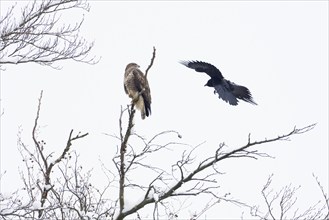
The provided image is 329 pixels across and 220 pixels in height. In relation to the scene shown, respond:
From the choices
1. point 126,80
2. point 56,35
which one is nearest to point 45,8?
point 56,35

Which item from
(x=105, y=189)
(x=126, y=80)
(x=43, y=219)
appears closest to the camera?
(x=43, y=219)

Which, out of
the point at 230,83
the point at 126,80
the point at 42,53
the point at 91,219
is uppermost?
the point at 42,53

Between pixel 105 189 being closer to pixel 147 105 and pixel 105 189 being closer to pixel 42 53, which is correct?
pixel 147 105

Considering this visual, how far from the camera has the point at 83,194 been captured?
5520 millimetres

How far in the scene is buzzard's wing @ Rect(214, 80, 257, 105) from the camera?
7.61 m

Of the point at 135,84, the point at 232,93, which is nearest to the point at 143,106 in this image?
the point at 135,84

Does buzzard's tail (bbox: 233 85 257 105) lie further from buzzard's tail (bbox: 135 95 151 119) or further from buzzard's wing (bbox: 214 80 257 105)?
buzzard's tail (bbox: 135 95 151 119)

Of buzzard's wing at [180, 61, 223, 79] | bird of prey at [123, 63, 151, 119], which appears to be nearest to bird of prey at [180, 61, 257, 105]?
buzzard's wing at [180, 61, 223, 79]

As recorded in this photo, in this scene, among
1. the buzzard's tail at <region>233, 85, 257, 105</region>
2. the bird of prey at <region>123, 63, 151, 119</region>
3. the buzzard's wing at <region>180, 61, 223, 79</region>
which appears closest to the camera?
the buzzard's tail at <region>233, 85, 257, 105</region>

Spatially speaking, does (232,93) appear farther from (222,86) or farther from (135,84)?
(135,84)

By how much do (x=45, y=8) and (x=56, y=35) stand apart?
18.7 inches

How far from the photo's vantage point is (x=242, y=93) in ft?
25.1

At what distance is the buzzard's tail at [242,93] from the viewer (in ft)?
24.9

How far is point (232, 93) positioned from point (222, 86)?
275mm
